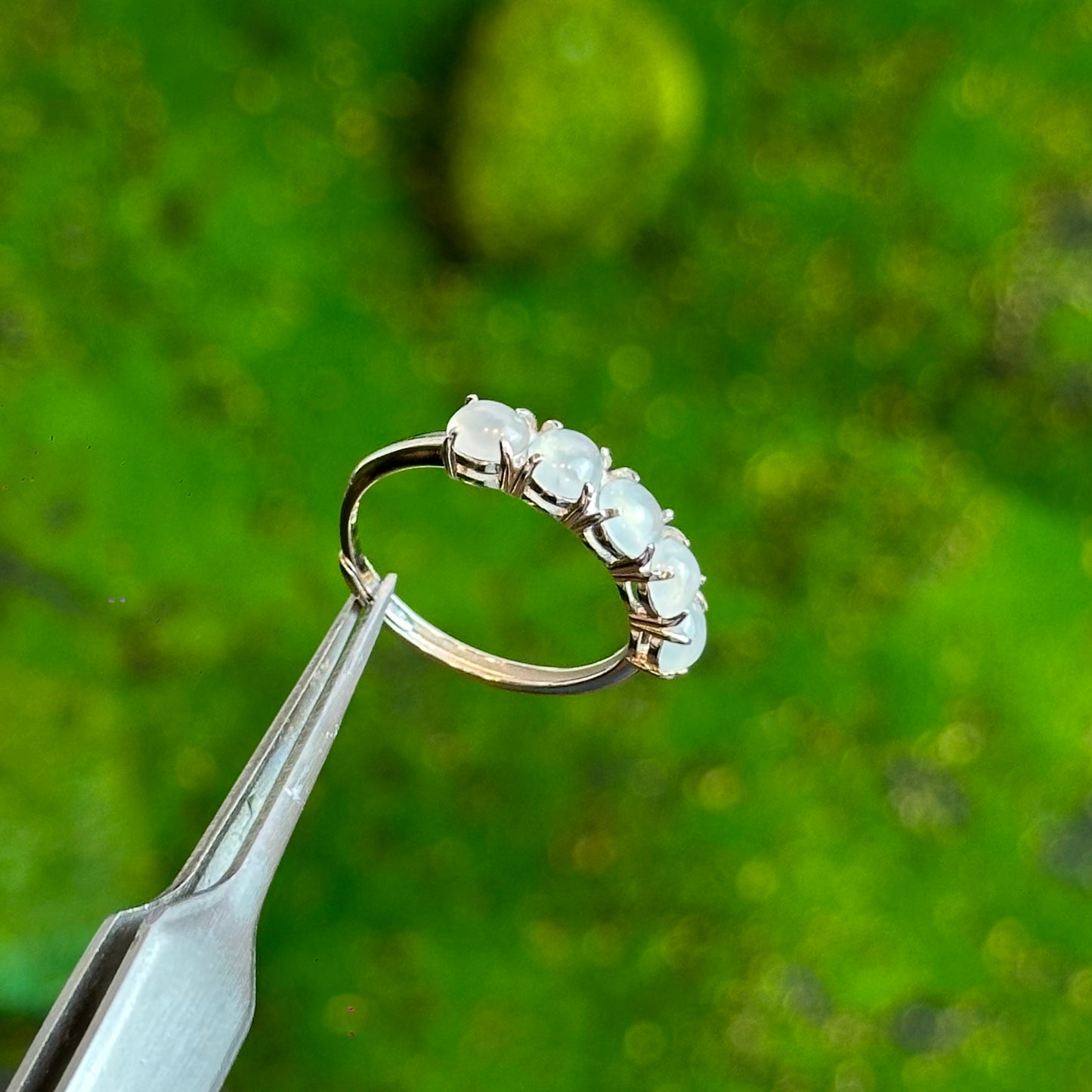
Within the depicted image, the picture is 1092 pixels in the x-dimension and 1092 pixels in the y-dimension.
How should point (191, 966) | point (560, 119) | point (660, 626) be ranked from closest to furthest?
point (191, 966)
point (660, 626)
point (560, 119)

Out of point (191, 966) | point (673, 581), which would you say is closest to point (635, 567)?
point (673, 581)

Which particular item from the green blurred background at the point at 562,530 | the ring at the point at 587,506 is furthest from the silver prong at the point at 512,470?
the green blurred background at the point at 562,530

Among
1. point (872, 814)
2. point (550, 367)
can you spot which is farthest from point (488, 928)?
point (550, 367)

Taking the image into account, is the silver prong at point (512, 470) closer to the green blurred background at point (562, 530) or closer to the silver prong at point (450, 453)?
the silver prong at point (450, 453)

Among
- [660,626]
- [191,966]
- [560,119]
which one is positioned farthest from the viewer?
[560,119]

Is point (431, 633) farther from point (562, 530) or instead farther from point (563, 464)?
point (562, 530)

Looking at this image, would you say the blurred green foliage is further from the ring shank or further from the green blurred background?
the ring shank
